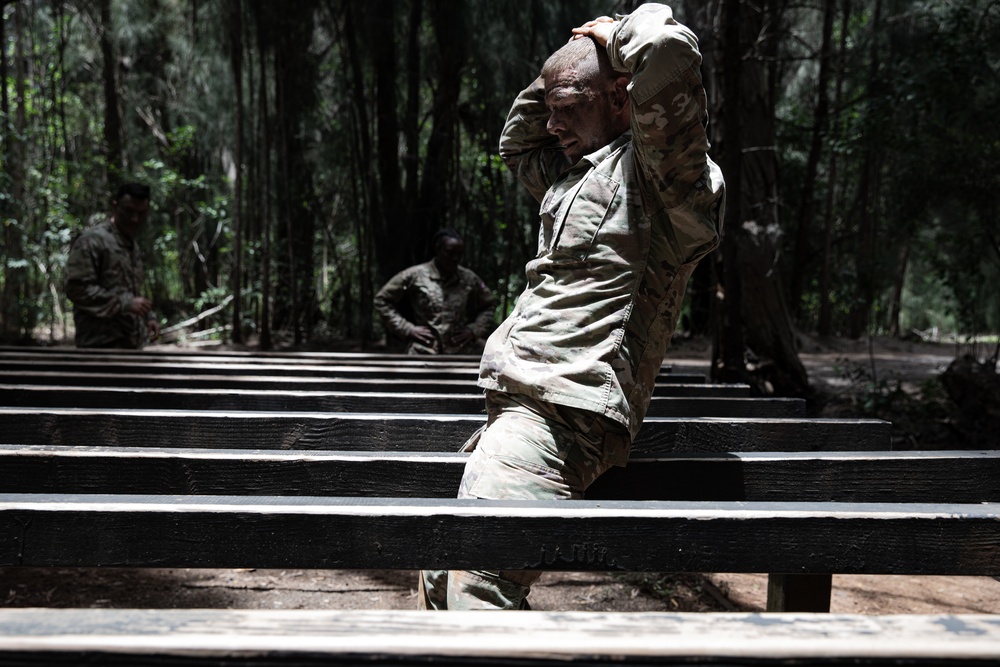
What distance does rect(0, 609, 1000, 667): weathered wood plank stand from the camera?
36.3 inches

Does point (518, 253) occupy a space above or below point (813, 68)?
below

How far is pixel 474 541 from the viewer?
1467 millimetres

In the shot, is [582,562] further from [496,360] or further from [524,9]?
[524,9]

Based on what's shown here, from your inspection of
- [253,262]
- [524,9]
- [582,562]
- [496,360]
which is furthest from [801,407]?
[253,262]

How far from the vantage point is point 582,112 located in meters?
2.26

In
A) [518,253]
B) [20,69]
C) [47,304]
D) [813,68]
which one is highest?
[813,68]

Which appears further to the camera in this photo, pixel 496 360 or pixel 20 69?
pixel 20 69

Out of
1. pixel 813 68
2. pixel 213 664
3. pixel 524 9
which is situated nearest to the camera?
pixel 213 664

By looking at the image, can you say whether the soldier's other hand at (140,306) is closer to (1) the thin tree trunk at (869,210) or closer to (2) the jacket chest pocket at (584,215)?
(2) the jacket chest pocket at (584,215)

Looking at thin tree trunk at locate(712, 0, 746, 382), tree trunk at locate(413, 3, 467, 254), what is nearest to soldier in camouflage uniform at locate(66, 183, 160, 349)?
thin tree trunk at locate(712, 0, 746, 382)

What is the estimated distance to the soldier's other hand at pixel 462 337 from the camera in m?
7.21

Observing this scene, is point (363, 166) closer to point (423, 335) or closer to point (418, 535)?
point (423, 335)

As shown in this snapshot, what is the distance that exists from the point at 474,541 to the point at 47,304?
13114mm

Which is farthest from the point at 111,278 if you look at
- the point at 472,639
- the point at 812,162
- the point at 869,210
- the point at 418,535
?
the point at 869,210
